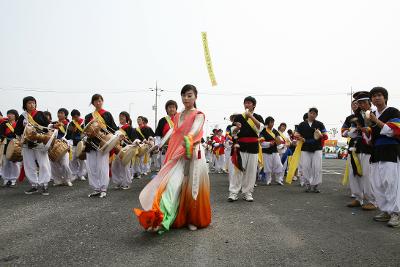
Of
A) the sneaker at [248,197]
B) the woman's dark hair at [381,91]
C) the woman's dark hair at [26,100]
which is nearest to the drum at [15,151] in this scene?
the woman's dark hair at [26,100]

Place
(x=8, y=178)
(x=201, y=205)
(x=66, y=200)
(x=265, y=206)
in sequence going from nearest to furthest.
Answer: (x=201, y=205), (x=265, y=206), (x=66, y=200), (x=8, y=178)

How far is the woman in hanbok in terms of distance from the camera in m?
4.81

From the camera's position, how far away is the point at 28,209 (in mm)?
6590

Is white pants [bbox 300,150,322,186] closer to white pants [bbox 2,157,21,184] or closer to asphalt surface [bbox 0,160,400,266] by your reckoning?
asphalt surface [bbox 0,160,400,266]

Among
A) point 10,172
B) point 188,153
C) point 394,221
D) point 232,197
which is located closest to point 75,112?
point 10,172

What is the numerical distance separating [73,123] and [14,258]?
8036mm

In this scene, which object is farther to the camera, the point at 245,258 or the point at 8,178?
the point at 8,178

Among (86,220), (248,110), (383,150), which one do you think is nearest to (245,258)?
(86,220)

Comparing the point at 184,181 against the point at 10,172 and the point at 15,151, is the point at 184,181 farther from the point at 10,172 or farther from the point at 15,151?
the point at 10,172

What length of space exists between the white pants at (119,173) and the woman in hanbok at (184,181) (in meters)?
5.13

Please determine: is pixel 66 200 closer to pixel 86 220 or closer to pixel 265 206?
pixel 86 220

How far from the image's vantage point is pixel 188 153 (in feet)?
16.1

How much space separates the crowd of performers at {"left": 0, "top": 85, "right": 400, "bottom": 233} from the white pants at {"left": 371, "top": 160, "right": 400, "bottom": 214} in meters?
0.02

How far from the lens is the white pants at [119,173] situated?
33.4 ft
